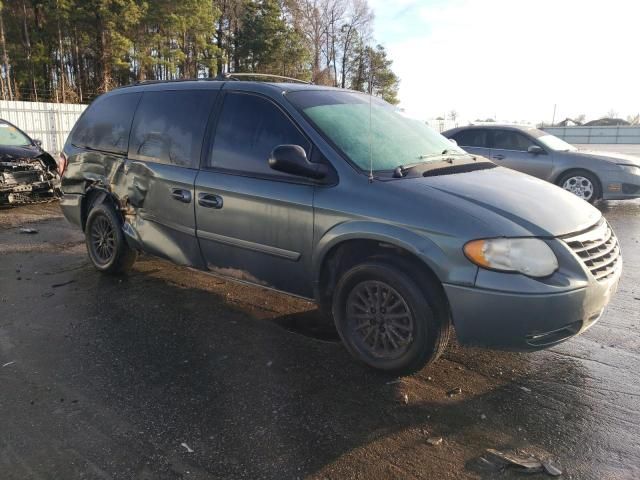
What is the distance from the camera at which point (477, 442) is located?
2.67 meters

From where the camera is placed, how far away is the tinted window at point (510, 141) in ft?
32.0

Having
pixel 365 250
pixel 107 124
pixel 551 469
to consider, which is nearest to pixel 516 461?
pixel 551 469

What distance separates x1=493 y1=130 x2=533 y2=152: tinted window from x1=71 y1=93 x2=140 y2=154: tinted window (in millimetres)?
7196

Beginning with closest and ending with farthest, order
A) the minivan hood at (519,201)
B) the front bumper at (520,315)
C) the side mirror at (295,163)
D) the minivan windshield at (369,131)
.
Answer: the front bumper at (520,315)
the minivan hood at (519,201)
the side mirror at (295,163)
the minivan windshield at (369,131)

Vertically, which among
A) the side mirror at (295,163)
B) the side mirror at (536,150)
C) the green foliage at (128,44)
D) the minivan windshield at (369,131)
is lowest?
the side mirror at (536,150)

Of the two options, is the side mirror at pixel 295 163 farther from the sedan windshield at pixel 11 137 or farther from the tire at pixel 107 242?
the sedan windshield at pixel 11 137

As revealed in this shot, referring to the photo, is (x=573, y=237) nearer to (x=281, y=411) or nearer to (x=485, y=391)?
(x=485, y=391)

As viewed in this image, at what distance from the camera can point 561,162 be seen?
9.42 meters

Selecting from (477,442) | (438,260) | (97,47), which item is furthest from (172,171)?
(97,47)

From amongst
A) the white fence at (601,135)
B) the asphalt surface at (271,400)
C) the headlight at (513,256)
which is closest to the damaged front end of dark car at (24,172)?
the asphalt surface at (271,400)

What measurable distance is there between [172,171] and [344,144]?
1630mm

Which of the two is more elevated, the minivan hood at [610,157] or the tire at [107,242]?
the minivan hood at [610,157]

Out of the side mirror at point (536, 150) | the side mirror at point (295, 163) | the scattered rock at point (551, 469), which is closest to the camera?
the scattered rock at point (551, 469)

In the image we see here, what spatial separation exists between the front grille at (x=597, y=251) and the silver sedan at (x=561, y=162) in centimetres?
663
